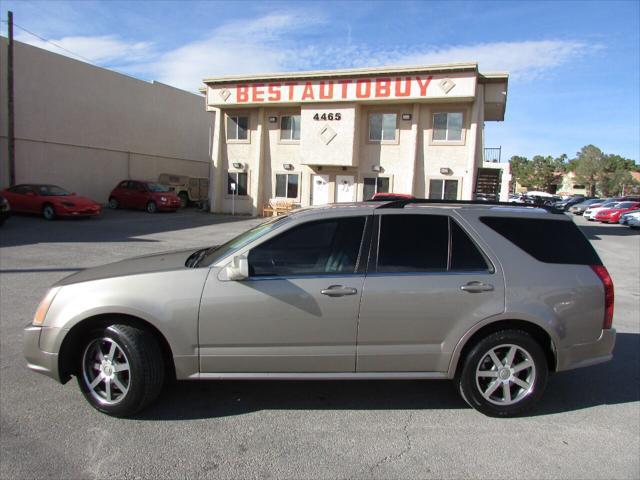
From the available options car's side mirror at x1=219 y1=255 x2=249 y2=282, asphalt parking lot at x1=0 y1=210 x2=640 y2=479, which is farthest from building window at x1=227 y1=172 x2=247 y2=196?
car's side mirror at x1=219 y1=255 x2=249 y2=282

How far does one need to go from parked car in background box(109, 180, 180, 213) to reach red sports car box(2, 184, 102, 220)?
4617 millimetres

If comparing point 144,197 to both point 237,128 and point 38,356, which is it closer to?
point 237,128

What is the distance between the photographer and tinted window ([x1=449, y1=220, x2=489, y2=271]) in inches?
145

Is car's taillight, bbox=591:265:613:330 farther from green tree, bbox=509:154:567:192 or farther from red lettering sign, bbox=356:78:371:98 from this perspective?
green tree, bbox=509:154:567:192

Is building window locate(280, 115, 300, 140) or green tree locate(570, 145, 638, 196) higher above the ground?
green tree locate(570, 145, 638, 196)

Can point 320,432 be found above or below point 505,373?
below

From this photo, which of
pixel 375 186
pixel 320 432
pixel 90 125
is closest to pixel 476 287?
pixel 320 432

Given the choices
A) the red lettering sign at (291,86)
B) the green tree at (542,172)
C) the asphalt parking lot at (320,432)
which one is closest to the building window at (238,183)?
the red lettering sign at (291,86)

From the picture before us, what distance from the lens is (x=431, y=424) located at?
3.60 m

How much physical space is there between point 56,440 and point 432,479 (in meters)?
2.59

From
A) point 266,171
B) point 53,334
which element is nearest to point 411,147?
point 266,171

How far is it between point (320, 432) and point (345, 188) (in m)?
20.9

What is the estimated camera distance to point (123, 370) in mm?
3523

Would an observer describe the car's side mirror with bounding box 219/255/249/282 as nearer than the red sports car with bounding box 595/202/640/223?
Yes
